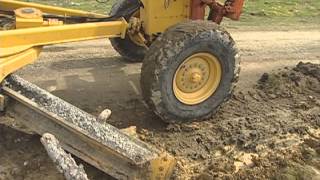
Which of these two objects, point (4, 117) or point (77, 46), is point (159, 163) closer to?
point (4, 117)

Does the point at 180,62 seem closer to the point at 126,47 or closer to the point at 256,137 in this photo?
the point at 256,137

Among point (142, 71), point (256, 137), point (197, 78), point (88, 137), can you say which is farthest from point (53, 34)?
point (256, 137)

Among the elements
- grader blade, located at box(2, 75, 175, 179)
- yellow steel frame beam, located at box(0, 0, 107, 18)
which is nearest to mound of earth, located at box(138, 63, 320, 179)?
grader blade, located at box(2, 75, 175, 179)

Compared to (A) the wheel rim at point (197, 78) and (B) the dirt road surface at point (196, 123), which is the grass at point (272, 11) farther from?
(A) the wheel rim at point (197, 78)

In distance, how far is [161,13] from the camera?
682 cm

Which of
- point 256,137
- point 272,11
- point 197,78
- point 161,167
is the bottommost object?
point 256,137

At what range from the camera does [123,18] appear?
22.6 feet

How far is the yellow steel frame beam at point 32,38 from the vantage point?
5.48 m

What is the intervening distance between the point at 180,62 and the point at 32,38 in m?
1.52

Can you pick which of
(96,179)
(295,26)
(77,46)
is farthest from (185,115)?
(295,26)

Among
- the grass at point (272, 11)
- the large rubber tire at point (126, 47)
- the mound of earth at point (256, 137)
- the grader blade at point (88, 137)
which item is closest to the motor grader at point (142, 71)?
the grader blade at point (88, 137)

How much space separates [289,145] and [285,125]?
47cm

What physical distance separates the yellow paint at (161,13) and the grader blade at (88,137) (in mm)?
1790

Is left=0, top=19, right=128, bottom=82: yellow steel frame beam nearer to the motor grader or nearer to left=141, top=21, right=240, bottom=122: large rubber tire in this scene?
the motor grader
